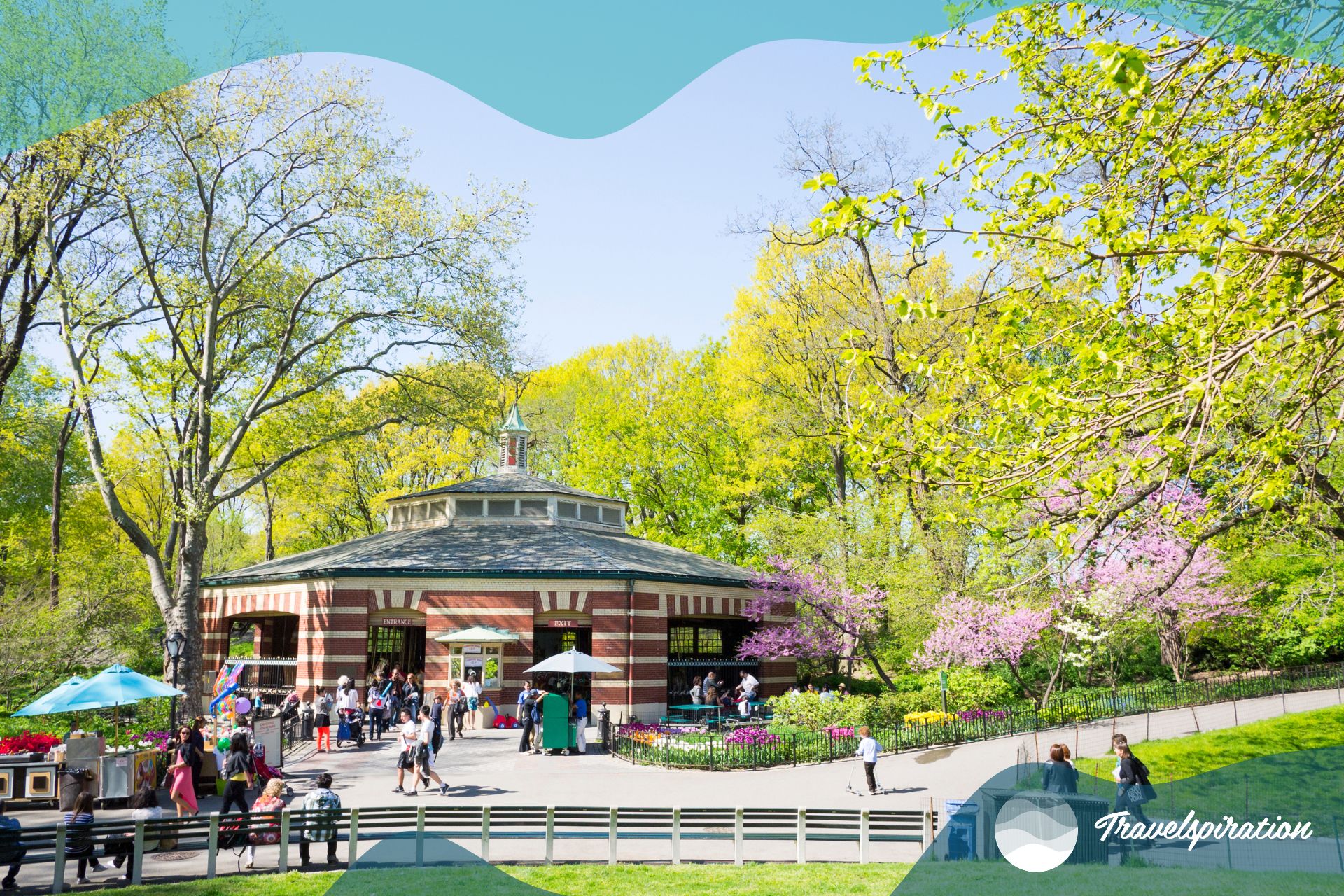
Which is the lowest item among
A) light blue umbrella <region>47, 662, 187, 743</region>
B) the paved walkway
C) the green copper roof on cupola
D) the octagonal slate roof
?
the paved walkway

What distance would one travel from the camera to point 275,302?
3073cm

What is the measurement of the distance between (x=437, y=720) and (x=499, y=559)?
732 cm

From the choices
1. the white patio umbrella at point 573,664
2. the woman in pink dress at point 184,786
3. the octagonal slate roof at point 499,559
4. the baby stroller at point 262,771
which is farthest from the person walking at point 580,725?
the woman in pink dress at point 184,786

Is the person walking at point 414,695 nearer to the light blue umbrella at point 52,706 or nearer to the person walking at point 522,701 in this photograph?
the person walking at point 522,701

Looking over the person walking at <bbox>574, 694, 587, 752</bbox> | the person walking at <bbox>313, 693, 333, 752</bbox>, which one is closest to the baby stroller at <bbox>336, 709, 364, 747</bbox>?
the person walking at <bbox>313, 693, 333, 752</bbox>

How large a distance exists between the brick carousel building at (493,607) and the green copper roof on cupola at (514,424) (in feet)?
13.5

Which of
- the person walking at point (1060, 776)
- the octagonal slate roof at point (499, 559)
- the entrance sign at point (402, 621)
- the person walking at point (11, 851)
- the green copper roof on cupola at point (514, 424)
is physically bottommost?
the person walking at point (11, 851)

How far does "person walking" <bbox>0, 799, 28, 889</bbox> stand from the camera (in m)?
12.8

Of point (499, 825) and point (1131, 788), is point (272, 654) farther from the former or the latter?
point (1131, 788)

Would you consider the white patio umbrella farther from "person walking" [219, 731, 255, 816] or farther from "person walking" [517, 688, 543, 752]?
"person walking" [219, 731, 255, 816]

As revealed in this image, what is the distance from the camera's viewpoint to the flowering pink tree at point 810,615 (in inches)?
1284

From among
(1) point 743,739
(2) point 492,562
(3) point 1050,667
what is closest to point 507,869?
(1) point 743,739

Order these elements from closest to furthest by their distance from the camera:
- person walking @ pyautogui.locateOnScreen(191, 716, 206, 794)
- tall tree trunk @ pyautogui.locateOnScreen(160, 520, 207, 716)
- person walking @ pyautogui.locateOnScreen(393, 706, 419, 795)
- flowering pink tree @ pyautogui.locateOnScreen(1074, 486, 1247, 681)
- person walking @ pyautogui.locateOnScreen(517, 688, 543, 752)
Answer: person walking @ pyautogui.locateOnScreen(191, 716, 206, 794) < person walking @ pyautogui.locateOnScreen(393, 706, 419, 795) < flowering pink tree @ pyautogui.locateOnScreen(1074, 486, 1247, 681) < person walking @ pyautogui.locateOnScreen(517, 688, 543, 752) < tall tree trunk @ pyautogui.locateOnScreen(160, 520, 207, 716)

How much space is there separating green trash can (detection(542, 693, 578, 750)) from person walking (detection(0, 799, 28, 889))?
13068 millimetres
